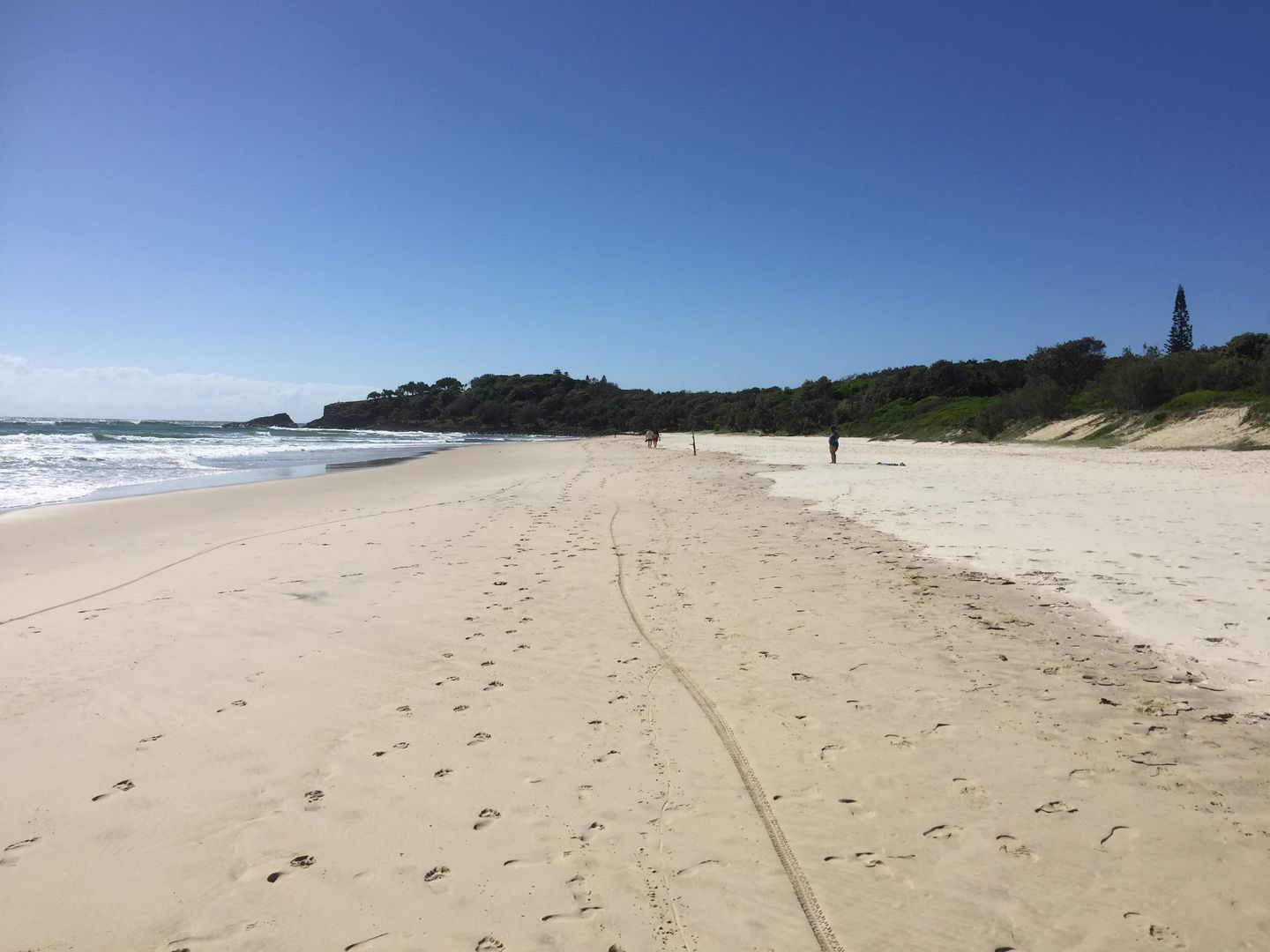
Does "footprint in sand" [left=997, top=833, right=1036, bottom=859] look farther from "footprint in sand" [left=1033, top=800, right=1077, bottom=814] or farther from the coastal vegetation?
the coastal vegetation

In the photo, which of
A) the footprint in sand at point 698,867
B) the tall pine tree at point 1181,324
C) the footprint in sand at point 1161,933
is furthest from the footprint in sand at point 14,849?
the tall pine tree at point 1181,324

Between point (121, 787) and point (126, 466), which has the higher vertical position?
point (126, 466)

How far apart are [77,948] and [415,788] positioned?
1.43m

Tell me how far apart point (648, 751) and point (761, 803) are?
80 centimetres

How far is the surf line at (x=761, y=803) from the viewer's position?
2762 millimetres

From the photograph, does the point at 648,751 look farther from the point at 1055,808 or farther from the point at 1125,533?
the point at 1125,533

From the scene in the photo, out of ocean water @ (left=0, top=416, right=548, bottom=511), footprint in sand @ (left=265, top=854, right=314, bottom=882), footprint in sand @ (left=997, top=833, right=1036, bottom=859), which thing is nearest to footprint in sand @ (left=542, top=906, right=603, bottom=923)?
footprint in sand @ (left=265, top=854, right=314, bottom=882)

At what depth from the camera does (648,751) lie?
418 centimetres

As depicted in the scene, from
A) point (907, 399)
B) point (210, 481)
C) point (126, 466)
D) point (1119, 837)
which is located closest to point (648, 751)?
point (1119, 837)

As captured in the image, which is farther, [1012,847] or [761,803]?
[761,803]

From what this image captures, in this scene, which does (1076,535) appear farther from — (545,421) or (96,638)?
(545,421)

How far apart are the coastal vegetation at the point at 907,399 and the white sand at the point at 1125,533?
14.3 metres

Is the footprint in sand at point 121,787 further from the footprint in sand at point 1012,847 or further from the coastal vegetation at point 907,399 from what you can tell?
the coastal vegetation at point 907,399

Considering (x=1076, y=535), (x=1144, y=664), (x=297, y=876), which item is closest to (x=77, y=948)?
(x=297, y=876)
